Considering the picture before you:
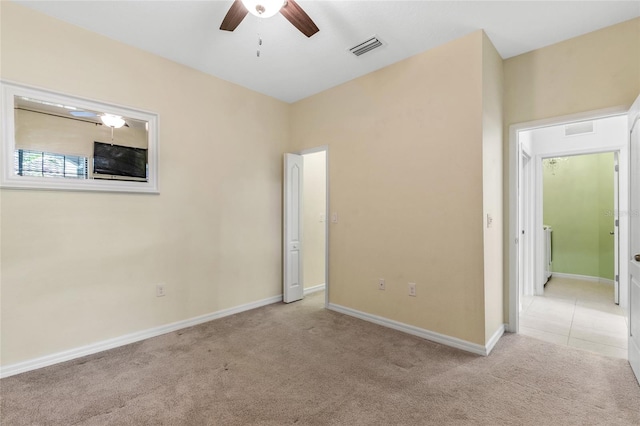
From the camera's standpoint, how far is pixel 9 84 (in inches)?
89.3

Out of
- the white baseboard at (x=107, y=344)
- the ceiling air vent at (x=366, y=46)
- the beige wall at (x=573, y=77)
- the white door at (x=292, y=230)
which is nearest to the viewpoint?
the white baseboard at (x=107, y=344)

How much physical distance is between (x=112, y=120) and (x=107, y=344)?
2.13 meters

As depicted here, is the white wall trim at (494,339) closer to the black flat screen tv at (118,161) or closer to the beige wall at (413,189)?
the beige wall at (413,189)

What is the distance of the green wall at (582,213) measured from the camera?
4.94 m

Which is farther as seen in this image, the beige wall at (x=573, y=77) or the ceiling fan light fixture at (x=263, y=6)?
the beige wall at (x=573, y=77)

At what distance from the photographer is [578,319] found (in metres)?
3.40

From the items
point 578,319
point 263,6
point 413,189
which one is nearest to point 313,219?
point 413,189

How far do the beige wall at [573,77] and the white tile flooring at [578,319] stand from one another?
21.7 inches

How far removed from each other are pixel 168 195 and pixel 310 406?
248 cm

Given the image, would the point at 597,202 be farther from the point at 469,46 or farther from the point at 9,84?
the point at 9,84

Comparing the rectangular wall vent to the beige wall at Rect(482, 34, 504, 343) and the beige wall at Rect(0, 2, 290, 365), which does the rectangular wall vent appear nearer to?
the beige wall at Rect(482, 34, 504, 343)

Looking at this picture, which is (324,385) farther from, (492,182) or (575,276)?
(575,276)

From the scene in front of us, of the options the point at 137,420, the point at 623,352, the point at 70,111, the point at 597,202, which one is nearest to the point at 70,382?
the point at 137,420

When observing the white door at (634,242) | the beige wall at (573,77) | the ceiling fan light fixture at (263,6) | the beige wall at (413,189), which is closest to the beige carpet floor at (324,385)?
the white door at (634,242)
